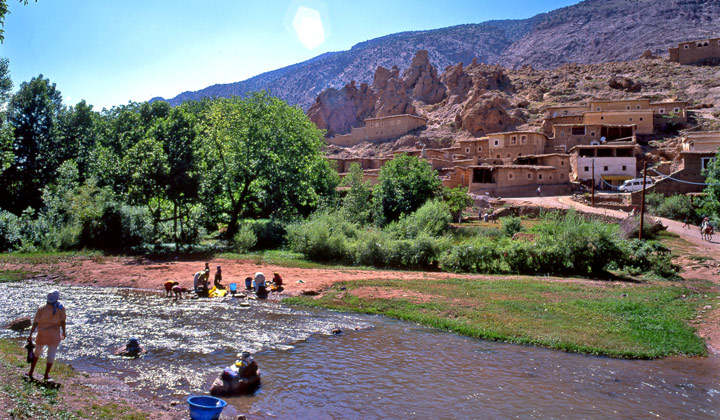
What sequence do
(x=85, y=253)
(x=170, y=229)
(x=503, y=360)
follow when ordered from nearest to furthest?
(x=503, y=360), (x=85, y=253), (x=170, y=229)

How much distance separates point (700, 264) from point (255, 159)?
2796 centimetres

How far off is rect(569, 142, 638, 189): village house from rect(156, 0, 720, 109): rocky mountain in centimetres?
9481

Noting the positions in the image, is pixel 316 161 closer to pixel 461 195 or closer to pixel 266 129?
pixel 266 129

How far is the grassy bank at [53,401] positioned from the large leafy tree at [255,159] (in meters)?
24.0

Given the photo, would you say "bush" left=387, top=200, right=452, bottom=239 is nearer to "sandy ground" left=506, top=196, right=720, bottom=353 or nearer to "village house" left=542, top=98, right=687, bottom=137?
"sandy ground" left=506, top=196, right=720, bottom=353

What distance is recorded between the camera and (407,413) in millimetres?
8648

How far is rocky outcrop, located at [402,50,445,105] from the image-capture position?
100562mm

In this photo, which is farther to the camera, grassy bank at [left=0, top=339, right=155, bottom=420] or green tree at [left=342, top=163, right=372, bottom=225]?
green tree at [left=342, top=163, right=372, bottom=225]

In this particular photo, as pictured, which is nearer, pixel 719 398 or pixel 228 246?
pixel 719 398

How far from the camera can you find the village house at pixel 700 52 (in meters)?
82.9

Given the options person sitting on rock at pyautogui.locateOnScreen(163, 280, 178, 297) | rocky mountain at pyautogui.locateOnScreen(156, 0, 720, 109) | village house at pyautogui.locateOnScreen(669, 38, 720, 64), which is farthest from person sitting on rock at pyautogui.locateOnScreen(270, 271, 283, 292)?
rocky mountain at pyautogui.locateOnScreen(156, 0, 720, 109)

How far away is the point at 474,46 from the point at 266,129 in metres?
180

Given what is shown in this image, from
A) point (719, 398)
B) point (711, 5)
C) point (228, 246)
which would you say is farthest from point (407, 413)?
Answer: point (711, 5)

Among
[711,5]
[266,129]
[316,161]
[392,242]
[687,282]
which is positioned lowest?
[687,282]
